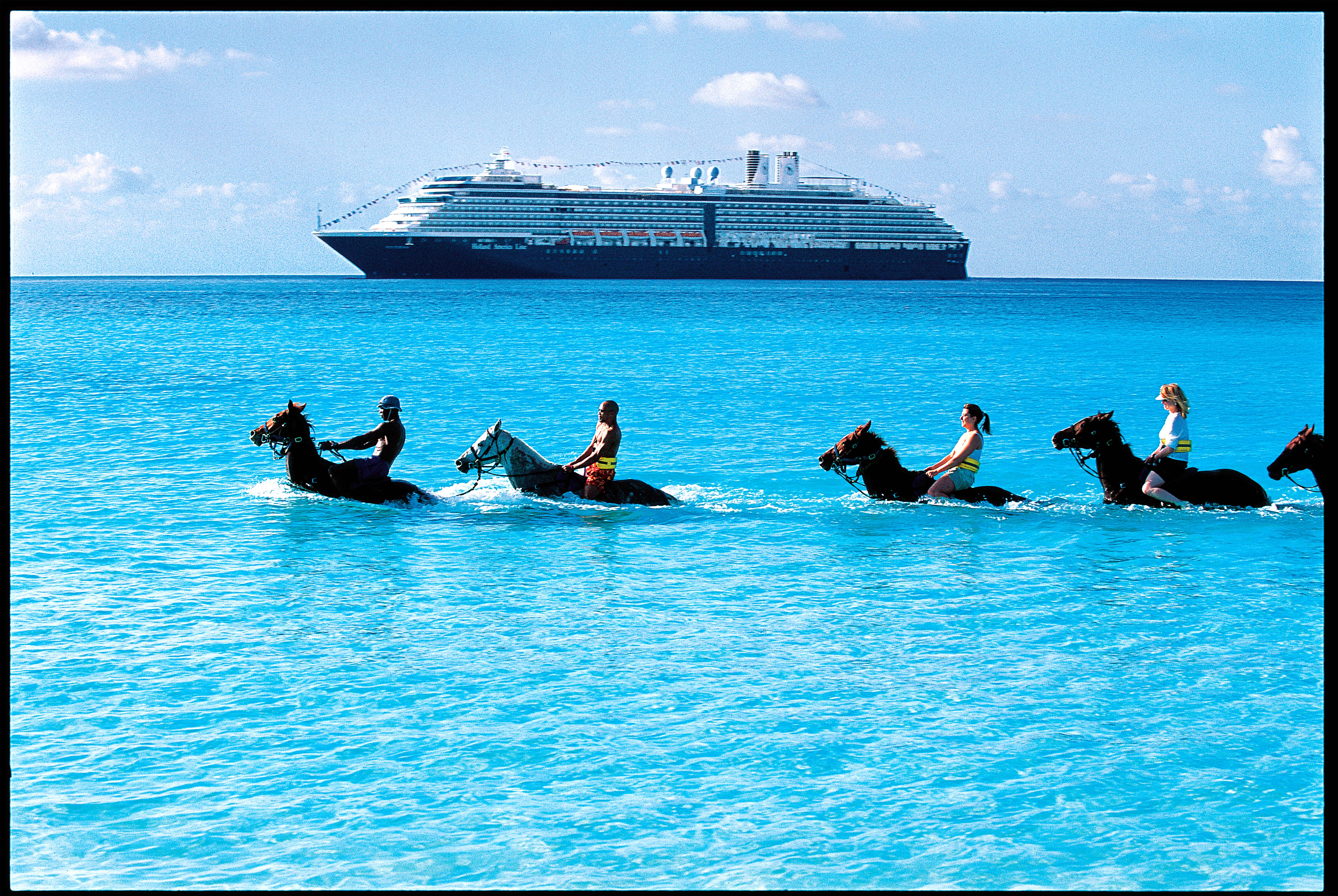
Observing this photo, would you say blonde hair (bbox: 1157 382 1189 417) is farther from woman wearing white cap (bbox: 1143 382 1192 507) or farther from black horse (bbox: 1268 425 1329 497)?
black horse (bbox: 1268 425 1329 497)

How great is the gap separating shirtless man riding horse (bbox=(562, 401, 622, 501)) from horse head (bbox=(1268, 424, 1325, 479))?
255 inches

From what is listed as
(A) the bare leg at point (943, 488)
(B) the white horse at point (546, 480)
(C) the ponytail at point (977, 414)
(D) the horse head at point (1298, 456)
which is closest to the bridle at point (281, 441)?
(B) the white horse at point (546, 480)

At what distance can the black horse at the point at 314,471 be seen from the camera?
42.6ft

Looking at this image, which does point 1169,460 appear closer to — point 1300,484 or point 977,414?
point 977,414

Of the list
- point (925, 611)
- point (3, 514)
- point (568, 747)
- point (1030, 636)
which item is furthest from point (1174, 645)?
point (3, 514)

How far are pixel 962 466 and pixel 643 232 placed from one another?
114 metres

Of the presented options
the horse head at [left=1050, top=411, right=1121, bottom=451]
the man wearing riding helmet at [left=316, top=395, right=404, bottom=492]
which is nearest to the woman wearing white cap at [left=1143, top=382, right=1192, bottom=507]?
the horse head at [left=1050, top=411, right=1121, bottom=451]

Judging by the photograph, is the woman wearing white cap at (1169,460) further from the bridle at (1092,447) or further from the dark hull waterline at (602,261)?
the dark hull waterline at (602,261)

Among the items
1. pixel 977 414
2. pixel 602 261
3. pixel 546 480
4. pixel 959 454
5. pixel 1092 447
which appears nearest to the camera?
pixel 977 414

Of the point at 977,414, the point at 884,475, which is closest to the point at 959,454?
the point at 977,414

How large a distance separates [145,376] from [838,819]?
3205cm

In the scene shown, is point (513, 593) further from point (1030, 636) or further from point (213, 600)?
point (1030, 636)

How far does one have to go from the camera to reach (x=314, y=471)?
1350 centimetres

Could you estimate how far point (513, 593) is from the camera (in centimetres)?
1022
